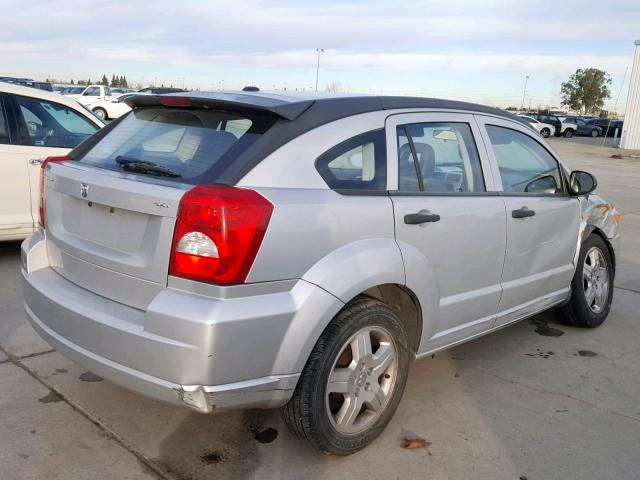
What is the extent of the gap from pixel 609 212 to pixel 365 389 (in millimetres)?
3040

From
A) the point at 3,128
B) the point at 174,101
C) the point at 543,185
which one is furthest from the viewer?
the point at 3,128

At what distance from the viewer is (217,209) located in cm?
243

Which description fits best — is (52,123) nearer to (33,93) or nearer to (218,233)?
(33,93)

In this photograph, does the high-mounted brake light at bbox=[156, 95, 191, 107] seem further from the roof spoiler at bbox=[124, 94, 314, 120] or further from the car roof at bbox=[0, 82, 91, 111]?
the car roof at bbox=[0, 82, 91, 111]

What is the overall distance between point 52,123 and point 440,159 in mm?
4446

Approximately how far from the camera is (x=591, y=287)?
495 cm

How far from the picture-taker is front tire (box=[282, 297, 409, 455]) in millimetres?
2744

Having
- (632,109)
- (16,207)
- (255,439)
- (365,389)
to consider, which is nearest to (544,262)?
(365,389)

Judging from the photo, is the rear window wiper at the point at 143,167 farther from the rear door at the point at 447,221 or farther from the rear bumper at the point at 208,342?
the rear door at the point at 447,221

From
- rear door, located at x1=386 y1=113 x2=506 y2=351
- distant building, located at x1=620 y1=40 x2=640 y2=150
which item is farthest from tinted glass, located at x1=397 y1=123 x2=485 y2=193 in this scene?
distant building, located at x1=620 y1=40 x2=640 y2=150

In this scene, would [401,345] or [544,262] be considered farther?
[544,262]

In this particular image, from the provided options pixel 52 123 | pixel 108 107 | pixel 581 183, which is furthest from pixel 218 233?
pixel 108 107

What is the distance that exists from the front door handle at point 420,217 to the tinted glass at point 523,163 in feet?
2.82

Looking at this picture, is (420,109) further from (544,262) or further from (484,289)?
(544,262)
